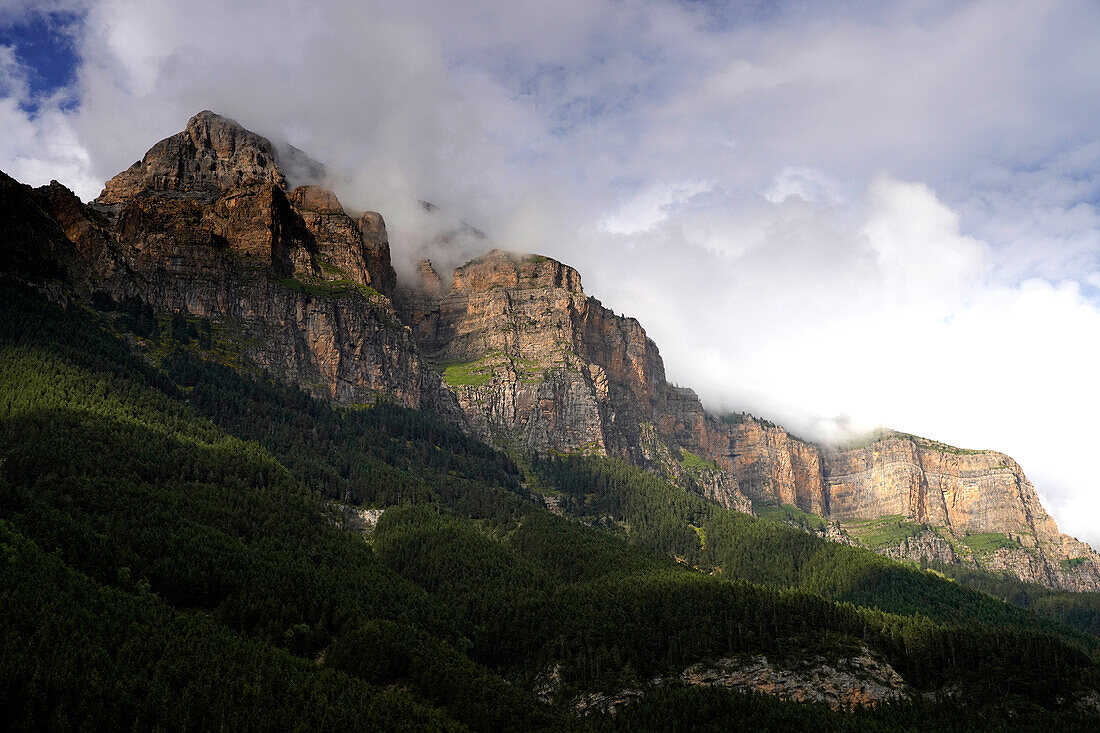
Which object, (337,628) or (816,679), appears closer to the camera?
(337,628)

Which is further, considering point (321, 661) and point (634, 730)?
point (321, 661)

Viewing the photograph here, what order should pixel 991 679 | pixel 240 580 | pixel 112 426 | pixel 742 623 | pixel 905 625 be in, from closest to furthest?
pixel 240 580 → pixel 991 679 → pixel 742 623 → pixel 905 625 → pixel 112 426

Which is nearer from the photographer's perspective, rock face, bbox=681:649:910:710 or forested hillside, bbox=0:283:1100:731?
forested hillside, bbox=0:283:1100:731

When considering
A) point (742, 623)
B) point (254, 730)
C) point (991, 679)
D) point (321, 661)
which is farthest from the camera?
point (742, 623)

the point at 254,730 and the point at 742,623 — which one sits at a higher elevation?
the point at 742,623

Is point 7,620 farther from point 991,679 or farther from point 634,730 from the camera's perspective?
point 991,679

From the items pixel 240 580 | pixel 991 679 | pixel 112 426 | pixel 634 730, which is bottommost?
pixel 634 730

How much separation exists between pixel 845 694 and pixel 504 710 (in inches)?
2562

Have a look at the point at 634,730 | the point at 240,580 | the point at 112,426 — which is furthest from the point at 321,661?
the point at 112,426

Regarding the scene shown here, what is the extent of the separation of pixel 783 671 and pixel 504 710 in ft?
194

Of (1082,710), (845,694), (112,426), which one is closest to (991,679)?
(1082,710)

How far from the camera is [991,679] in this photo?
14112cm

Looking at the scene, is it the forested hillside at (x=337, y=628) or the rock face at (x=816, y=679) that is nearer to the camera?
the forested hillside at (x=337, y=628)

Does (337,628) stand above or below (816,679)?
above
